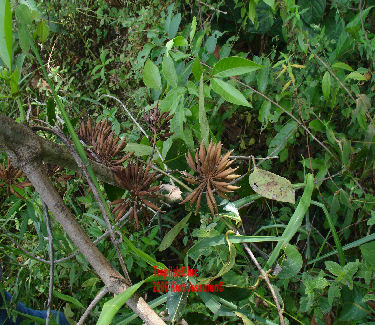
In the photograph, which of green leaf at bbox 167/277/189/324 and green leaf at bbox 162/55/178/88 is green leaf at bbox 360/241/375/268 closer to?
green leaf at bbox 167/277/189/324

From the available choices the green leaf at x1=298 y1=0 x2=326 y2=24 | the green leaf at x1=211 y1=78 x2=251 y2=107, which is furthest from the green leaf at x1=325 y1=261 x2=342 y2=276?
the green leaf at x1=298 y1=0 x2=326 y2=24

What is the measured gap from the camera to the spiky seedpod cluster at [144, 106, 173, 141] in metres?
0.86

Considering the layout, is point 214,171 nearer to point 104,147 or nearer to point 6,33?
point 104,147

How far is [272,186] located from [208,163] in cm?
13

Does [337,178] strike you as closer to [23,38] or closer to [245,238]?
[245,238]

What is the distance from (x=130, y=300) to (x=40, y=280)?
928 millimetres

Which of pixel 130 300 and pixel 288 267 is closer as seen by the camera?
pixel 130 300

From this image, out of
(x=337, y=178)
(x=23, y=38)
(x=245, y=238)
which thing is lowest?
(x=337, y=178)

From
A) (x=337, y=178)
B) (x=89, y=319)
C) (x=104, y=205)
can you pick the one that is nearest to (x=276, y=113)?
(x=337, y=178)

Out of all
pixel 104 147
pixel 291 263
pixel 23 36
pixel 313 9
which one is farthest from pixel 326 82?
pixel 23 36

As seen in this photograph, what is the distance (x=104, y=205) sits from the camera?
608 mm

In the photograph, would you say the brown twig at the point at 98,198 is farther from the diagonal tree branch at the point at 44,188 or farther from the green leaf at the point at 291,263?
the green leaf at the point at 291,263

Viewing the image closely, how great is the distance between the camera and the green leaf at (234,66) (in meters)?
0.73

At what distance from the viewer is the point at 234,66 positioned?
0.74 metres
